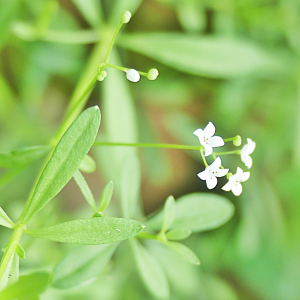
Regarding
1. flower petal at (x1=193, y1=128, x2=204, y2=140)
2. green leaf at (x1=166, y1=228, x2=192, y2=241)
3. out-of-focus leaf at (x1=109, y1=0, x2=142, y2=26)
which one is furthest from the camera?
out-of-focus leaf at (x1=109, y1=0, x2=142, y2=26)

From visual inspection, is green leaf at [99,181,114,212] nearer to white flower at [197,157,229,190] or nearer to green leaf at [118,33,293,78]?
white flower at [197,157,229,190]

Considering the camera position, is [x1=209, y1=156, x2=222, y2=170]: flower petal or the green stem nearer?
the green stem

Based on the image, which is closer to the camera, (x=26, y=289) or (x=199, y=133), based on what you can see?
(x=26, y=289)

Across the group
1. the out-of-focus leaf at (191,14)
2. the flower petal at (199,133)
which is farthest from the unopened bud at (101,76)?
the out-of-focus leaf at (191,14)

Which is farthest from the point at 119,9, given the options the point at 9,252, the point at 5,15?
the point at 9,252

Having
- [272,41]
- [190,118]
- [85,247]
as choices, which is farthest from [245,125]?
[85,247]

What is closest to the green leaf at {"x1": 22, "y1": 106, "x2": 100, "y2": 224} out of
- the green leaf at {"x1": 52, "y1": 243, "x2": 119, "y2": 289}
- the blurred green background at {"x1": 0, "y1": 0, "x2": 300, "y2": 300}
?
the green leaf at {"x1": 52, "y1": 243, "x2": 119, "y2": 289}

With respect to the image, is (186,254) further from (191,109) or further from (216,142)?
(191,109)
